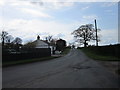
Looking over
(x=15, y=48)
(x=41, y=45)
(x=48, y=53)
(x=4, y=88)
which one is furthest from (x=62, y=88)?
(x=41, y=45)

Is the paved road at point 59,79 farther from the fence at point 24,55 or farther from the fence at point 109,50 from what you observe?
the fence at point 109,50

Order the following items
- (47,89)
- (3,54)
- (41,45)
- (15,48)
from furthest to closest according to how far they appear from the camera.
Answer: (41,45)
(15,48)
(3,54)
(47,89)

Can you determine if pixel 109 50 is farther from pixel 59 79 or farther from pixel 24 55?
pixel 59 79

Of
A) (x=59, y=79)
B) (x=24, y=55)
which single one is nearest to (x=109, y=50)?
(x=24, y=55)

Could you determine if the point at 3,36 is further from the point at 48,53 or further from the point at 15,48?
the point at 15,48

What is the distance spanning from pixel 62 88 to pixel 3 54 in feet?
57.9

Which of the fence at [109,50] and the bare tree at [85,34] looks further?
the bare tree at [85,34]

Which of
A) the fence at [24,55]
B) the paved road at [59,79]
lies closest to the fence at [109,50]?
the fence at [24,55]

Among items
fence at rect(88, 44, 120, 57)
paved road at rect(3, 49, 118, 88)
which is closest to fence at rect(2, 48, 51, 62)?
paved road at rect(3, 49, 118, 88)

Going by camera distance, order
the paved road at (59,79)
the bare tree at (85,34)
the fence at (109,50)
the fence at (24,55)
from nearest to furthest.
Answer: the paved road at (59,79) < the fence at (24,55) < the fence at (109,50) < the bare tree at (85,34)

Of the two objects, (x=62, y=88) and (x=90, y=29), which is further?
(x=90, y=29)

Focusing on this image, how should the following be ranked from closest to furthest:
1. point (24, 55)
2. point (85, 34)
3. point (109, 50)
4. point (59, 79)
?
point (59, 79), point (24, 55), point (109, 50), point (85, 34)

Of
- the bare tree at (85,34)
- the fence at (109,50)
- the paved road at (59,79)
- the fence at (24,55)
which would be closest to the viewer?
the paved road at (59,79)

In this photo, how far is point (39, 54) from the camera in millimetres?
36812
